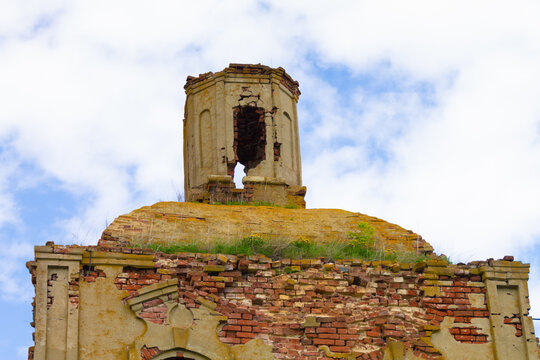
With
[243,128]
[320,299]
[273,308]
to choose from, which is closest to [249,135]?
[243,128]

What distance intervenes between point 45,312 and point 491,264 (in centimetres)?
568

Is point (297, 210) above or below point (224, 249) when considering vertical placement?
above

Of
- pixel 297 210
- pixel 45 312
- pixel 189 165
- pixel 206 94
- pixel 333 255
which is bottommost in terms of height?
pixel 45 312

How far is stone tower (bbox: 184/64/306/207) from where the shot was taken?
1795 cm

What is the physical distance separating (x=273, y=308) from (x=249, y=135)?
6356 mm

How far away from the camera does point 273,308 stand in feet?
42.9

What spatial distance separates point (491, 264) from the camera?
13.6m

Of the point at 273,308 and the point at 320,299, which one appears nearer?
the point at 273,308

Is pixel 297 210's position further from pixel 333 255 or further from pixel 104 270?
pixel 104 270

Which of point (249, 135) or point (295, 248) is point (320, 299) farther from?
point (249, 135)

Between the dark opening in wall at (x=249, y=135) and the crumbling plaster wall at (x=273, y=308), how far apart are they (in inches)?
204

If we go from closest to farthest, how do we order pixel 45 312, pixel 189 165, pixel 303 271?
pixel 45 312, pixel 303 271, pixel 189 165

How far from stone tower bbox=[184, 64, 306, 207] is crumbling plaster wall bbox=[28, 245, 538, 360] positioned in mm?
4232

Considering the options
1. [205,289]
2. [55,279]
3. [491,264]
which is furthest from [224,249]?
[491,264]
